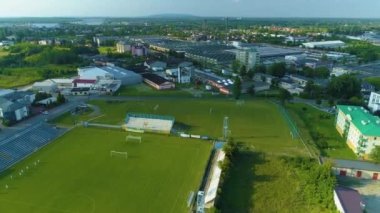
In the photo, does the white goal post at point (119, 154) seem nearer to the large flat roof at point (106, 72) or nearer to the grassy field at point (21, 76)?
the large flat roof at point (106, 72)

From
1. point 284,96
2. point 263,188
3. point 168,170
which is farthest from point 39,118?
point 284,96

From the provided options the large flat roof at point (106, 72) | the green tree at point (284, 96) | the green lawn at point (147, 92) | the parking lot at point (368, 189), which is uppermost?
the large flat roof at point (106, 72)

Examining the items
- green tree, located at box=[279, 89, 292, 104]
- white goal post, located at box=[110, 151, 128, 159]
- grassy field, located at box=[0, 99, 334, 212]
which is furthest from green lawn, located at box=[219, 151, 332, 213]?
green tree, located at box=[279, 89, 292, 104]

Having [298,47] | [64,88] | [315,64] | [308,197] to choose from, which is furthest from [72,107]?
[298,47]

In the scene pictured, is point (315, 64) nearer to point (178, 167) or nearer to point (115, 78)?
point (115, 78)

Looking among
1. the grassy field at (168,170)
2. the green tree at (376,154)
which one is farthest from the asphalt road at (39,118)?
the green tree at (376,154)

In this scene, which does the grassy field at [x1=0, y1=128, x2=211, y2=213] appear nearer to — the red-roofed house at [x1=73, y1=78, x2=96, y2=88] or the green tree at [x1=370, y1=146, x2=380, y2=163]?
the green tree at [x1=370, y1=146, x2=380, y2=163]
